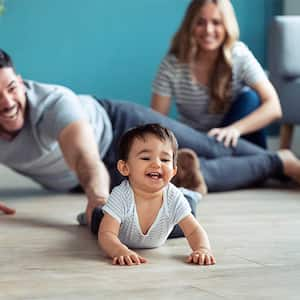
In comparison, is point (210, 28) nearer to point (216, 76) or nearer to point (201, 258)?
point (216, 76)

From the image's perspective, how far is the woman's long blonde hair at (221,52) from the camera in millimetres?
3229

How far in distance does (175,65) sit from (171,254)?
1.48 m

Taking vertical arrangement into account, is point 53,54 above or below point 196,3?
below

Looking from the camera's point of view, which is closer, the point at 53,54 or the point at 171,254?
the point at 171,254

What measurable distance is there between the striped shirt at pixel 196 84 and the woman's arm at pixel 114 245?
1.43m

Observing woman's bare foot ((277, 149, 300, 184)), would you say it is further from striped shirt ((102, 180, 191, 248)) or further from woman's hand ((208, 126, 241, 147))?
striped shirt ((102, 180, 191, 248))

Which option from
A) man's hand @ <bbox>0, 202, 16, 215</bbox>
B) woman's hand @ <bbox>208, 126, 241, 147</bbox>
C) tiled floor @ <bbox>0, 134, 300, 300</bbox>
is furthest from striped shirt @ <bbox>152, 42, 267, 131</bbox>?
man's hand @ <bbox>0, 202, 16, 215</bbox>

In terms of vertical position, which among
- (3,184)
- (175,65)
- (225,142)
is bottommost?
(3,184)

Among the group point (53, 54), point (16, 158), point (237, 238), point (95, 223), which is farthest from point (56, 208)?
point (53, 54)

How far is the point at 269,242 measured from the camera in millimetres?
2039

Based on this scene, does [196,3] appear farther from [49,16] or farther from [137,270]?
[137,270]

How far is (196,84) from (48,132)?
84cm

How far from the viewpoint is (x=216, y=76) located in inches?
127

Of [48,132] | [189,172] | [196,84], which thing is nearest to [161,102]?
[196,84]
